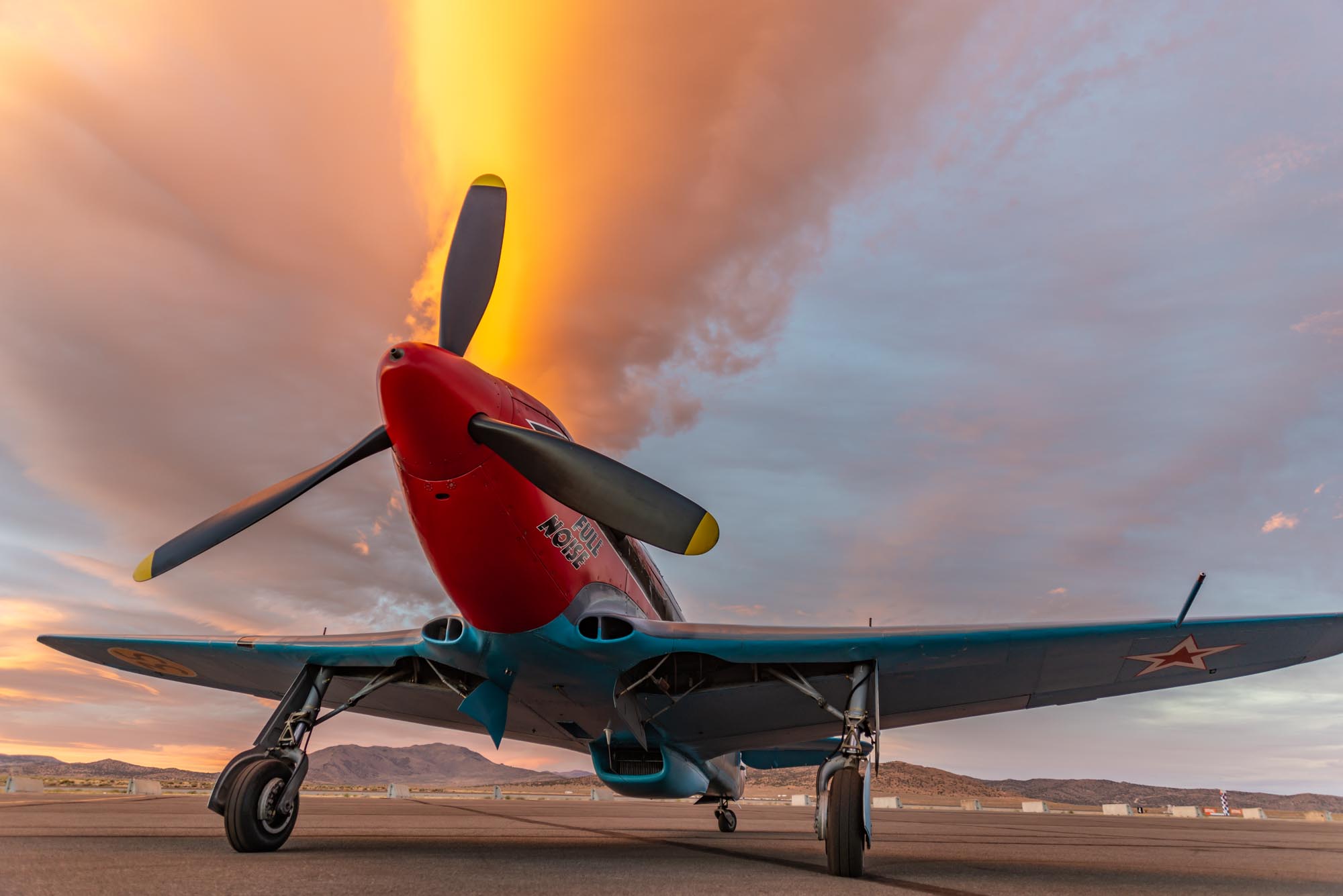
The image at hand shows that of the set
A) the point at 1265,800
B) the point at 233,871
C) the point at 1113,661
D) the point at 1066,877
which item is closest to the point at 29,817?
the point at 233,871

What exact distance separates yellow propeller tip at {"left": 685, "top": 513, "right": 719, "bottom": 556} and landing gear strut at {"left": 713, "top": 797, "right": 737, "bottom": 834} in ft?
33.0

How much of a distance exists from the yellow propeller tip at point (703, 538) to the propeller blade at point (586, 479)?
6.6 inches

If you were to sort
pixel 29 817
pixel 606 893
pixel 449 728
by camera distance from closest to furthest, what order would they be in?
1. pixel 606 893
2. pixel 29 817
3. pixel 449 728

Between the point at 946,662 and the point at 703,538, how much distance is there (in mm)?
3788

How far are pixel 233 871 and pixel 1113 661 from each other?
8.25 m

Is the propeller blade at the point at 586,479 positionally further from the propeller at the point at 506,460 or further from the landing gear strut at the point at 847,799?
the landing gear strut at the point at 847,799

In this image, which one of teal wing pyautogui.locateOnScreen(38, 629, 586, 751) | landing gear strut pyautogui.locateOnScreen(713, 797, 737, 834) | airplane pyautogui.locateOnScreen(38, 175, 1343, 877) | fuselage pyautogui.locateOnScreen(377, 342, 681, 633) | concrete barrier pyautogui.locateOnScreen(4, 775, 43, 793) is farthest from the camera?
concrete barrier pyautogui.locateOnScreen(4, 775, 43, 793)

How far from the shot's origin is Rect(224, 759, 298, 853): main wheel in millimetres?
6816

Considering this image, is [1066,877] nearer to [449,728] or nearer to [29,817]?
[449,728]

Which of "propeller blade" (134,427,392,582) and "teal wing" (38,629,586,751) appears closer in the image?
"propeller blade" (134,427,392,582)

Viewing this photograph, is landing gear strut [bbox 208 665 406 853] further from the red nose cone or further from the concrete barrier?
the concrete barrier

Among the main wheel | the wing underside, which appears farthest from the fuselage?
the main wheel

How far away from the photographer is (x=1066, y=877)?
22.4 feet

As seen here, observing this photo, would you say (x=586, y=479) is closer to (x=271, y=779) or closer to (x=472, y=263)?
(x=472, y=263)
